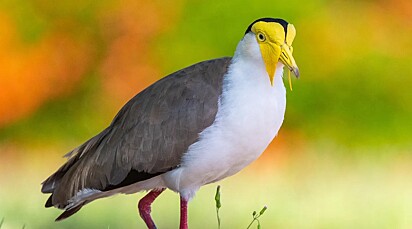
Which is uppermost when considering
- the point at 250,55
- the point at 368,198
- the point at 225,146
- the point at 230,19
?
the point at 230,19

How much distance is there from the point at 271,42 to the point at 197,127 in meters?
0.41

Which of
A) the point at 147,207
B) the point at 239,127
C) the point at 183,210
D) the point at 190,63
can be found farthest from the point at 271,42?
the point at 190,63

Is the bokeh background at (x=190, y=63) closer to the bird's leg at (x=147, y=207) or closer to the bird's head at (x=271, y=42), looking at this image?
the bird's leg at (x=147, y=207)

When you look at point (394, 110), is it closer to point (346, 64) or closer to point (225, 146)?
point (346, 64)

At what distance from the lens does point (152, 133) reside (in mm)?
4156

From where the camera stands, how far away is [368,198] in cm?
612

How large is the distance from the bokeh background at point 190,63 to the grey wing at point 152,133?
2.62 metres

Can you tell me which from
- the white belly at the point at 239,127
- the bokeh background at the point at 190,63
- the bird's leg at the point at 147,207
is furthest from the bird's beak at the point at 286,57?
the bokeh background at the point at 190,63

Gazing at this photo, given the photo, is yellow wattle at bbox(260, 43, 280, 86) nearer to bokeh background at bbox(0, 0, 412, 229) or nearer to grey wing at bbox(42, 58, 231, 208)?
grey wing at bbox(42, 58, 231, 208)

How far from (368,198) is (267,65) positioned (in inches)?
92.4

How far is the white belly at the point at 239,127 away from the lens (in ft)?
12.9

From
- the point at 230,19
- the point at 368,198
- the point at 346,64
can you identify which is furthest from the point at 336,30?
the point at 368,198

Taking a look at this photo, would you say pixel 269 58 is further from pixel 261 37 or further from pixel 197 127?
pixel 197 127

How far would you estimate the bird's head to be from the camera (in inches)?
152
